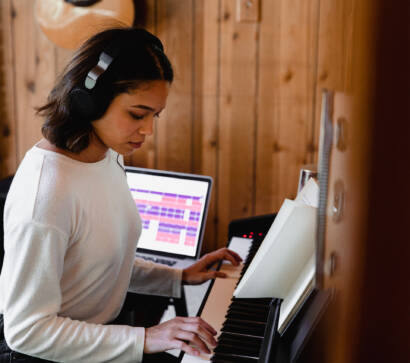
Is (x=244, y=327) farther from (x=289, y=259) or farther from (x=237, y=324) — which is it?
(x=289, y=259)

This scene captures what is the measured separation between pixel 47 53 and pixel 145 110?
1555mm

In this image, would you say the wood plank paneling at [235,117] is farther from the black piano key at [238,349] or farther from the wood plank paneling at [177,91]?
the black piano key at [238,349]

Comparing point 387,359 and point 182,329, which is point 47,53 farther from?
point 387,359

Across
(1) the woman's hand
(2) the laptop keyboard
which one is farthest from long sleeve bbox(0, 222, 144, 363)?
(2) the laptop keyboard

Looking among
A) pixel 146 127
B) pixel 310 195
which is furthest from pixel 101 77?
pixel 310 195

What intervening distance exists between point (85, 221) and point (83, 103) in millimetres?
253

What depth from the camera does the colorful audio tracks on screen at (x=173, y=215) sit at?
2078 mm

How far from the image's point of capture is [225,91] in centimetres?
235

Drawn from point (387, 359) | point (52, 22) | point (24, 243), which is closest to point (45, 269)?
point (24, 243)

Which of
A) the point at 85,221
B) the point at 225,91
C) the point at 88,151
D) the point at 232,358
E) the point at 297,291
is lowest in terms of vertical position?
the point at 232,358

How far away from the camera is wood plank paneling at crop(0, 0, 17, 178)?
2.42m

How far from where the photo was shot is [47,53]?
2.43 metres

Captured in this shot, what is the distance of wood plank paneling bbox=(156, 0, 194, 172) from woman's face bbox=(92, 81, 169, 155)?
1.25 meters

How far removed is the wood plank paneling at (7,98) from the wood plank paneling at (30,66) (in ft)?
0.09
